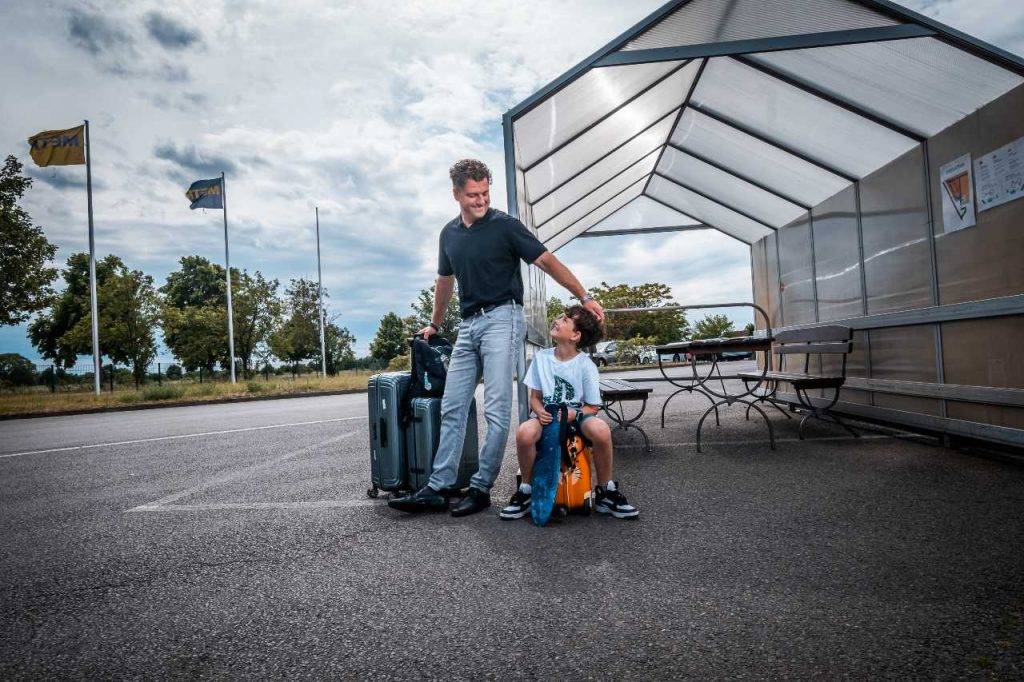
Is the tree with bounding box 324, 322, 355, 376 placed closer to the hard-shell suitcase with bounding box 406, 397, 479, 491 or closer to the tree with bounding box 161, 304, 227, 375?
the tree with bounding box 161, 304, 227, 375

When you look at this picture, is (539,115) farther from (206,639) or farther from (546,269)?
(206,639)

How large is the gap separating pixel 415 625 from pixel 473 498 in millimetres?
1440

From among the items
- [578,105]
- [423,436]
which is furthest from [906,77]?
[423,436]

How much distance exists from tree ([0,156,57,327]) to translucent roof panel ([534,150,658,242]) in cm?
2228

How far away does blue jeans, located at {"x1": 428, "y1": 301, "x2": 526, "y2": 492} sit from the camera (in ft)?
11.3

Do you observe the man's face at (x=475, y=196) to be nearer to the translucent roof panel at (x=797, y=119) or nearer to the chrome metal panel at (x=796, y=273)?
the translucent roof panel at (x=797, y=119)

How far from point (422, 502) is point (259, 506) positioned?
1162 millimetres

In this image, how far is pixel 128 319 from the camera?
32094 millimetres

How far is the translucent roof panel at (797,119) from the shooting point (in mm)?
5512

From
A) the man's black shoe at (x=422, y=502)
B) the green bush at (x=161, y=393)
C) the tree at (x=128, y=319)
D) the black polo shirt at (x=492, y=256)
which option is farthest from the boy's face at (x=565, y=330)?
the tree at (x=128, y=319)

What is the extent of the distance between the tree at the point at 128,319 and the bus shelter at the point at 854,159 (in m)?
31.8

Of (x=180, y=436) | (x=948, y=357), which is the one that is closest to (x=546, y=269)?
(x=948, y=357)

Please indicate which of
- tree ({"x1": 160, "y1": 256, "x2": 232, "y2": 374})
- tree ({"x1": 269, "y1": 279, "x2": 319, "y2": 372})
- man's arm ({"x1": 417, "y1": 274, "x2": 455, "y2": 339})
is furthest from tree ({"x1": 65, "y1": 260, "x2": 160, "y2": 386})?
man's arm ({"x1": 417, "y1": 274, "x2": 455, "y2": 339})

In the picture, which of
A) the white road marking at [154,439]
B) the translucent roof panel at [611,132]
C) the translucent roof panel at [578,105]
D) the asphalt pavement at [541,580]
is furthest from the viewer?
the white road marking at [154,439]
